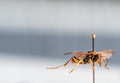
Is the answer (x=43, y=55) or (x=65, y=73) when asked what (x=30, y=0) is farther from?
(x=65, y=73)

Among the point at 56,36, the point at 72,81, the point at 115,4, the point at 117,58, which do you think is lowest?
the point at 72,81

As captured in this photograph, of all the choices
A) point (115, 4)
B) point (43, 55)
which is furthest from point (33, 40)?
point (115, 4)

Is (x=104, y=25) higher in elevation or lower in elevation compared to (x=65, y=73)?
higher

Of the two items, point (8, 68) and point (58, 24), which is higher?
point (58, 24)

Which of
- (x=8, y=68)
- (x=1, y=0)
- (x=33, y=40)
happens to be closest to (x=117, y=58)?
(x=33, y=40)

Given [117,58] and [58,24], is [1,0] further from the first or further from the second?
[117,58]
